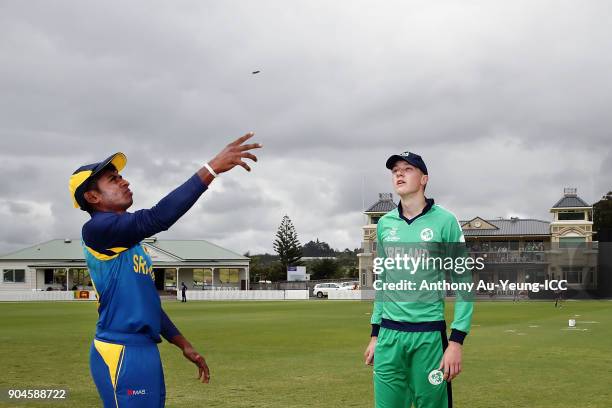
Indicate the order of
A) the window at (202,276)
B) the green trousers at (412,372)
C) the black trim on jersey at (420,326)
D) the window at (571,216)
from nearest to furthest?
1. the green trousers at (412,372)
2. the black trim on jersey at (420,326)
3. the window at (571,216)
4. the window at (202,276)

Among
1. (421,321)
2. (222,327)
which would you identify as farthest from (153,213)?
(222,327)

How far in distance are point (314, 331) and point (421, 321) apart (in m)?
19.8

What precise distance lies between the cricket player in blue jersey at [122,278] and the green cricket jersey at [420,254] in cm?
204

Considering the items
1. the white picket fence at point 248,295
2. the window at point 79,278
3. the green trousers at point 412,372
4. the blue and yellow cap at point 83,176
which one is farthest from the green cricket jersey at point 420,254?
the window at point 79,278

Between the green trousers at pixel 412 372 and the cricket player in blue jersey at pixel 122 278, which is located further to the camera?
the green trousers at pixel 412 372

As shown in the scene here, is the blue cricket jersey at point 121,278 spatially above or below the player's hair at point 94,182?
below

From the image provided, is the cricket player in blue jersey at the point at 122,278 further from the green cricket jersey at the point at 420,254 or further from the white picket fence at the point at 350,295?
the white picket fence at the point at 350,295

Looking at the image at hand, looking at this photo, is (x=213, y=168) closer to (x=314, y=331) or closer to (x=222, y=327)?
(x=314, y=331)

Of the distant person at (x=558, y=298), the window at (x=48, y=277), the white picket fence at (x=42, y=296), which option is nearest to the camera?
the distant person at (x=558, y=298)

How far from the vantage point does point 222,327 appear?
27.7 metres

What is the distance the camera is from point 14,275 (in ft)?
295

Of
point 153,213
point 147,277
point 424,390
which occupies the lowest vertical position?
point 424,390

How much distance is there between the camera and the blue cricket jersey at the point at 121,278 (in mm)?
4340

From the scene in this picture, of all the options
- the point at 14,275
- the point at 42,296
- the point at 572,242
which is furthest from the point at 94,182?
the point at 14,275
